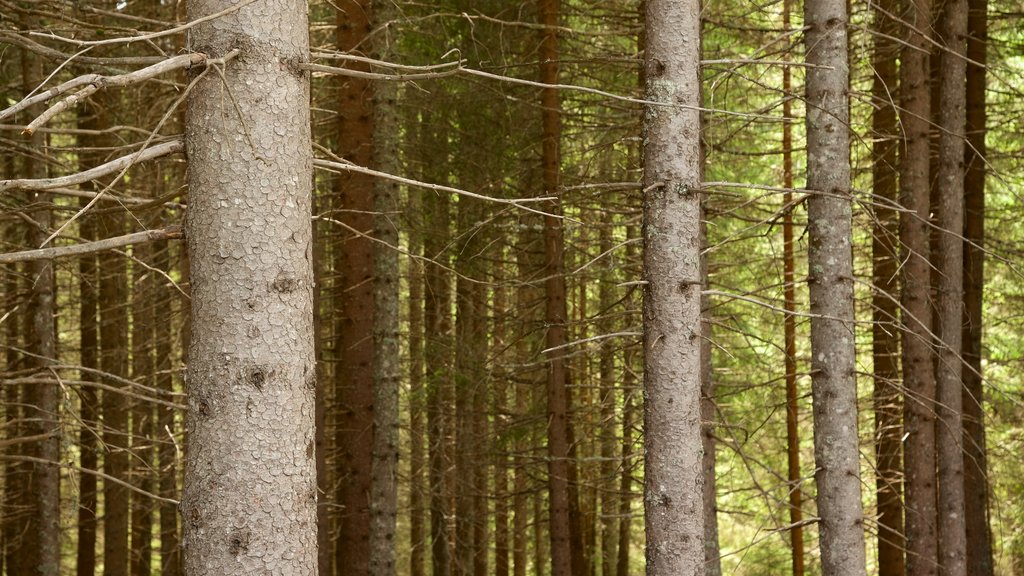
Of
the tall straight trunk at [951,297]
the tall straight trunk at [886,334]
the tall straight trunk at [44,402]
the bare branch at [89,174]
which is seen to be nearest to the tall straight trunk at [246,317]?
the bare branch at [89,174]

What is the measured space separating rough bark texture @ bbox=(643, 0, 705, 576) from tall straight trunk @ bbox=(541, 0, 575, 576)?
5696 mm

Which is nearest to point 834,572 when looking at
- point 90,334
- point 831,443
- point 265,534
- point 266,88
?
point 831,443

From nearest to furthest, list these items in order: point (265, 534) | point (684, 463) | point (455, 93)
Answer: point (265, 534) → point (684, 463) → point (455, 93)

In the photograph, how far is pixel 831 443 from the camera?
6.53 meters

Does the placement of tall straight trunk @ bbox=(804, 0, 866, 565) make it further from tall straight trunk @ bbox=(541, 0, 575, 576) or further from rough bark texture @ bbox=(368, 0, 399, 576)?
rough bark texture @ bbox=(368, 0, 399, 576)

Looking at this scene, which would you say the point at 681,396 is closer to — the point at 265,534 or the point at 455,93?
the point at 265,534

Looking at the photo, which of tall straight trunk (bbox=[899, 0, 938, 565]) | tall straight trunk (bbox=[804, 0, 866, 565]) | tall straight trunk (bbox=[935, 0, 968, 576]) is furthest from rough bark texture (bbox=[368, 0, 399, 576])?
tall straight trunk (bbox=[935, 0, 968, 576])

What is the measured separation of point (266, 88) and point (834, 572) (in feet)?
17.5

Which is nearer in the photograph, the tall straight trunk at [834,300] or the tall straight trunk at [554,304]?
the tall straight trunk at [834,300]

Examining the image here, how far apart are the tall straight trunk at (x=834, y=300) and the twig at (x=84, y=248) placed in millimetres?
4729

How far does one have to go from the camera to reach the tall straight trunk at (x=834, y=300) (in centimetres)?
649

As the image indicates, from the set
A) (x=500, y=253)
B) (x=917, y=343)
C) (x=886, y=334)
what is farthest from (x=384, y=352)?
(x=886, y=334)

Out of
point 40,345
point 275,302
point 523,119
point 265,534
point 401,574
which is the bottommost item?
point 401,574

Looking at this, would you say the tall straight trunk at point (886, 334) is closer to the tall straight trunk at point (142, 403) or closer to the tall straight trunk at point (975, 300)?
the tall straight trunk at point (975, 300)
